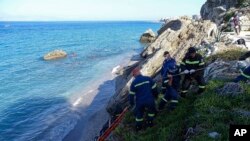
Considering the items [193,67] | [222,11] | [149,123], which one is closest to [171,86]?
[193,67]

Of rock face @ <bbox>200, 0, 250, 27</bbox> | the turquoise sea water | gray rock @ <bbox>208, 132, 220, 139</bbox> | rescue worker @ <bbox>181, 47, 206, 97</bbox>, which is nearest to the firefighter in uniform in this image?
rescue worker @ <bbox>181, 47, 206, 97</bbox>

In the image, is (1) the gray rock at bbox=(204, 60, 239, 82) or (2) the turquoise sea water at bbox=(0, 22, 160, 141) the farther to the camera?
(2) the turquoise sea water at bbox=(0, 22, 160, 141)

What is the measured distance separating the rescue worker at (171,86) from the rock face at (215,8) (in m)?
33.4

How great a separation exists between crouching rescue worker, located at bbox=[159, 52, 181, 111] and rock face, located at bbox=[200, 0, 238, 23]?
33.3 metres

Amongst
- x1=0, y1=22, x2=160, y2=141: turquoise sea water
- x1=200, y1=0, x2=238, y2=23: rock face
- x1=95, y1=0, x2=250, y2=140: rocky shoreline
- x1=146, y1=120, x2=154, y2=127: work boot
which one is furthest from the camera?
x1=200, y1=0, x2=238, y2=23: rock face

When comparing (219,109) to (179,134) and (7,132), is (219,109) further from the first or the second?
(7,132)

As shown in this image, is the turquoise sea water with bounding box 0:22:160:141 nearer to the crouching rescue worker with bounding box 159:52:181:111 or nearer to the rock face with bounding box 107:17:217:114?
the rock face with bounding box 107:17:217:114

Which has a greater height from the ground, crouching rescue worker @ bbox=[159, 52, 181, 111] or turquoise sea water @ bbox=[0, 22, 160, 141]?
crouching rescue worker @ bbox=[159, 52, 181, 111]

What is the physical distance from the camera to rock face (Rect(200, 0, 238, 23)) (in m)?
48.0

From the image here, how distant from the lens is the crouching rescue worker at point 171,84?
43.4 feet

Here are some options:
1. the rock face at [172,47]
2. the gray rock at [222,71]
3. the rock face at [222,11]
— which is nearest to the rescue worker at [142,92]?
the gray rock at [222,71]

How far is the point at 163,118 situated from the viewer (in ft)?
42.5

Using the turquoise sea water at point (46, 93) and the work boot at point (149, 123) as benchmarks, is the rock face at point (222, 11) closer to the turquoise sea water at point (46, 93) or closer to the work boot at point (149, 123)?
the turquoise sea water at point (46, 93)

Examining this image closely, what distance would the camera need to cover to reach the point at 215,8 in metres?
50.0
